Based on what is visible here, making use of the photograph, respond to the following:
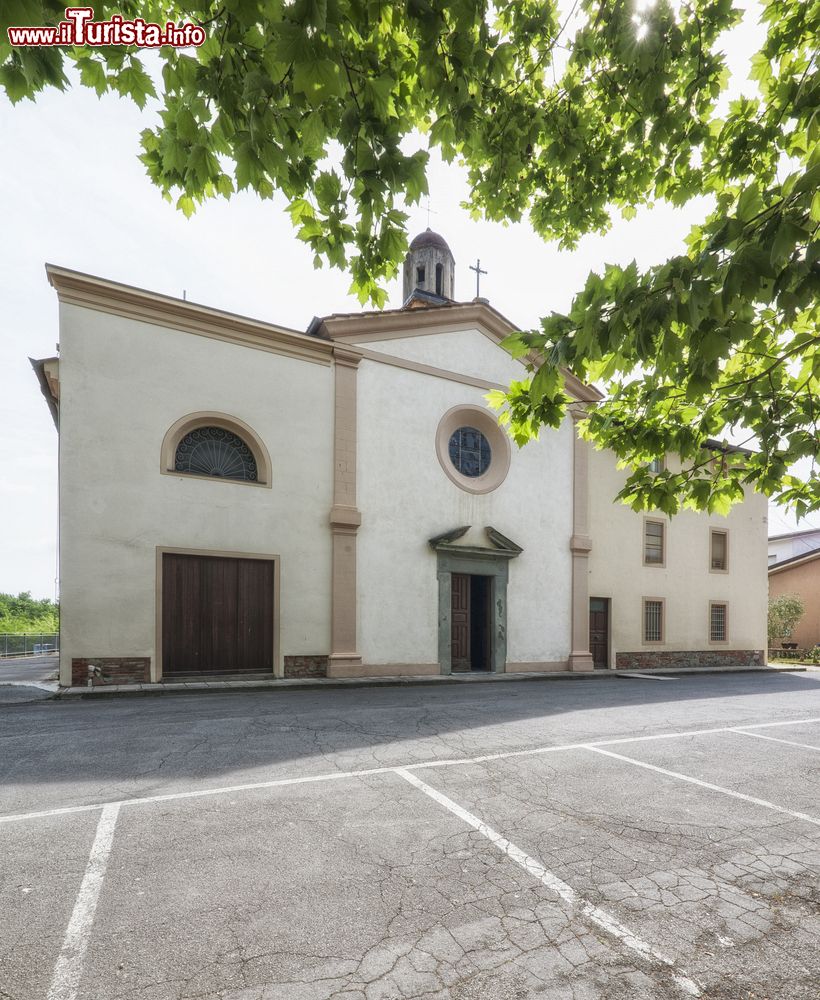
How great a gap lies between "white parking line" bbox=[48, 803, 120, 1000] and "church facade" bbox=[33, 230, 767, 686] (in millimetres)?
8647

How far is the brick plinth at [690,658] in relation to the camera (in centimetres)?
1977

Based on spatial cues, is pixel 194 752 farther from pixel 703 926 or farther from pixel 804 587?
pixel 804 587

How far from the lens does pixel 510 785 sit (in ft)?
17.5

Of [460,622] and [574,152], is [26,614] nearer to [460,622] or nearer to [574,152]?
[460,622]

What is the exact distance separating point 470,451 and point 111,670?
11020 millimetres

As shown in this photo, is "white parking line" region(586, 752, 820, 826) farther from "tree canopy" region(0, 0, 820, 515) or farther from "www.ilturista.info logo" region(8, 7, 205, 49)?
"www.ilturista.info logo" region(8, 7, 205, 49)

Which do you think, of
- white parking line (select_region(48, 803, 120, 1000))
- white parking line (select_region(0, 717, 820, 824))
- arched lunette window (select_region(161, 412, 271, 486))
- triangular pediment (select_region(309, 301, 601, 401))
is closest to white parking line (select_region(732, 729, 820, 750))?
white parking line (select_region(0, 717, 820, 824))

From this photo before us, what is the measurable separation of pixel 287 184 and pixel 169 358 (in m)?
10.4

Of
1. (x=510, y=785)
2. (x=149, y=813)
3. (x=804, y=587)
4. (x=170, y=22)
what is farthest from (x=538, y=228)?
(x=804, y=587)

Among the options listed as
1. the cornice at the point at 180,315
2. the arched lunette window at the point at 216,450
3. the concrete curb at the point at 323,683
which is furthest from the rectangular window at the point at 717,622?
the arched lunette window at the point at 216,450

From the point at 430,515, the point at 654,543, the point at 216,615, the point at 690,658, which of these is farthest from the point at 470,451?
the point at 690,658

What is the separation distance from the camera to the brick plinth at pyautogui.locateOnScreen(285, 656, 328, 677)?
1345 centimetres

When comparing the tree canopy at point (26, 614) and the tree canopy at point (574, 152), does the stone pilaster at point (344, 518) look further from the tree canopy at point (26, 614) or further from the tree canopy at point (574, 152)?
the tree canopy at point (26, 614)

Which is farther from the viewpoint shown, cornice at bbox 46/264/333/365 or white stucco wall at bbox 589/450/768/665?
white stucco wall at bbox 589/450/768/665
